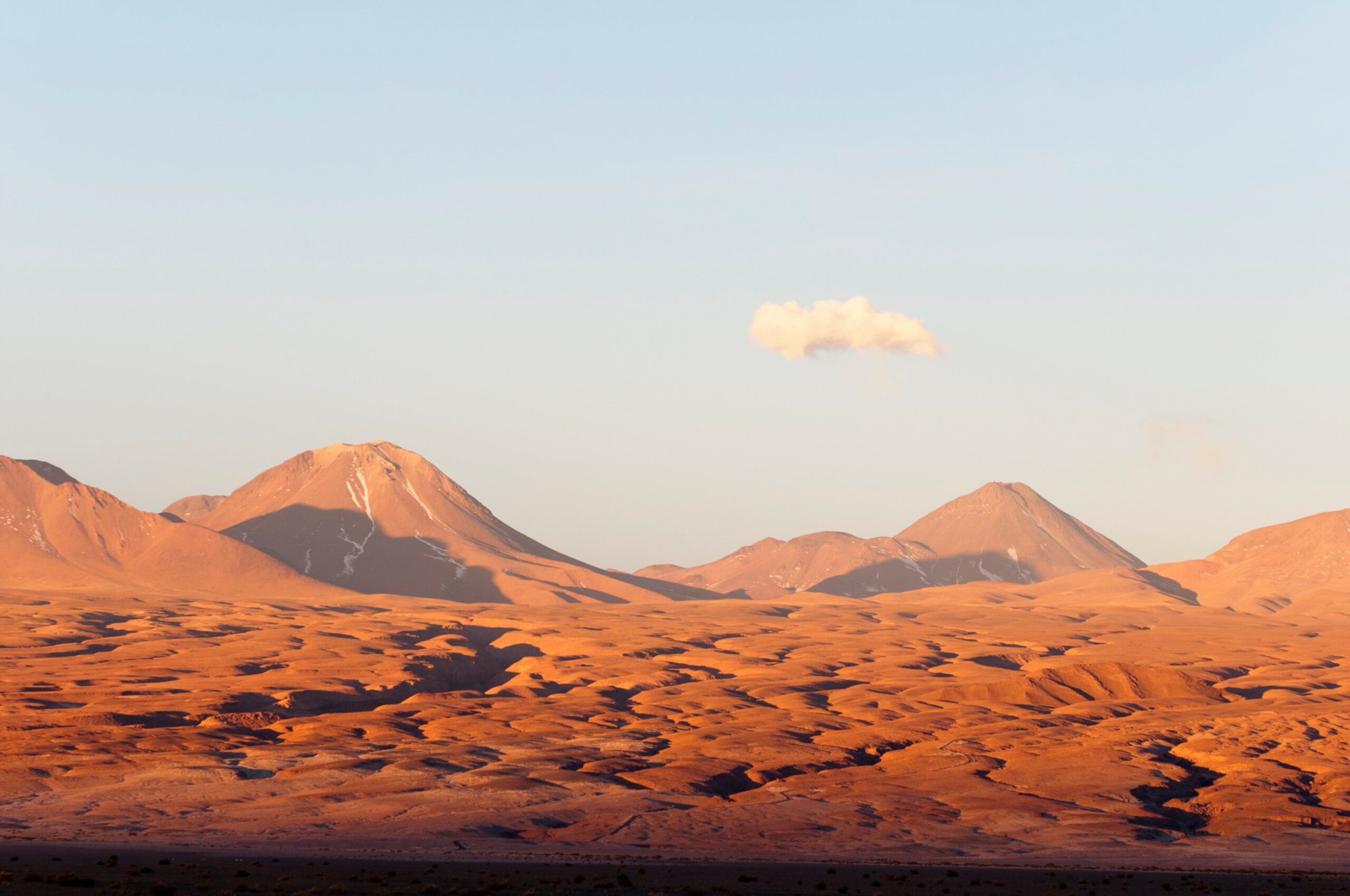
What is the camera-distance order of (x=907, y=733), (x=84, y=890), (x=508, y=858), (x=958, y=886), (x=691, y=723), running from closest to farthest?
1. (x=84, y=890)
2. (x=958, y=886)
3. (x=508, y=858)
4. (x=907, y=733)
5. (x=691, y=723)

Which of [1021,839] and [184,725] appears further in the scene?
[184,725]

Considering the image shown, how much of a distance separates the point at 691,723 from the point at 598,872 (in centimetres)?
6930

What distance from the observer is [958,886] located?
5303 centimetres

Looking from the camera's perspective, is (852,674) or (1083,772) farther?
(852,674)

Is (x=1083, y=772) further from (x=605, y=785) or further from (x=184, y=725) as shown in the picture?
(x=184, y=725)

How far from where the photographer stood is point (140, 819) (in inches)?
2776

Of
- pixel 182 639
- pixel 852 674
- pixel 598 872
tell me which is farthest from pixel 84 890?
pixel 182 639

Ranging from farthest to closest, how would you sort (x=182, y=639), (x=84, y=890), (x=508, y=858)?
(x=182, y=639) → (x=508, y=858) → (x=84, y=890)

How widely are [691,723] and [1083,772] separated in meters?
40.7

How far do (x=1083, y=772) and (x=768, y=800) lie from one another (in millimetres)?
25093

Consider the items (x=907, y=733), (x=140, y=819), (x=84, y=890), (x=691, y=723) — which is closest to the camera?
(x=84, y=890)

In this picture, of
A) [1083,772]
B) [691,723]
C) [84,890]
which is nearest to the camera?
[84,890]

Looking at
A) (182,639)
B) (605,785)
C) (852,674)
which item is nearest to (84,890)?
(605,785)

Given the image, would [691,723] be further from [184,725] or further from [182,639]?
[182,639]
